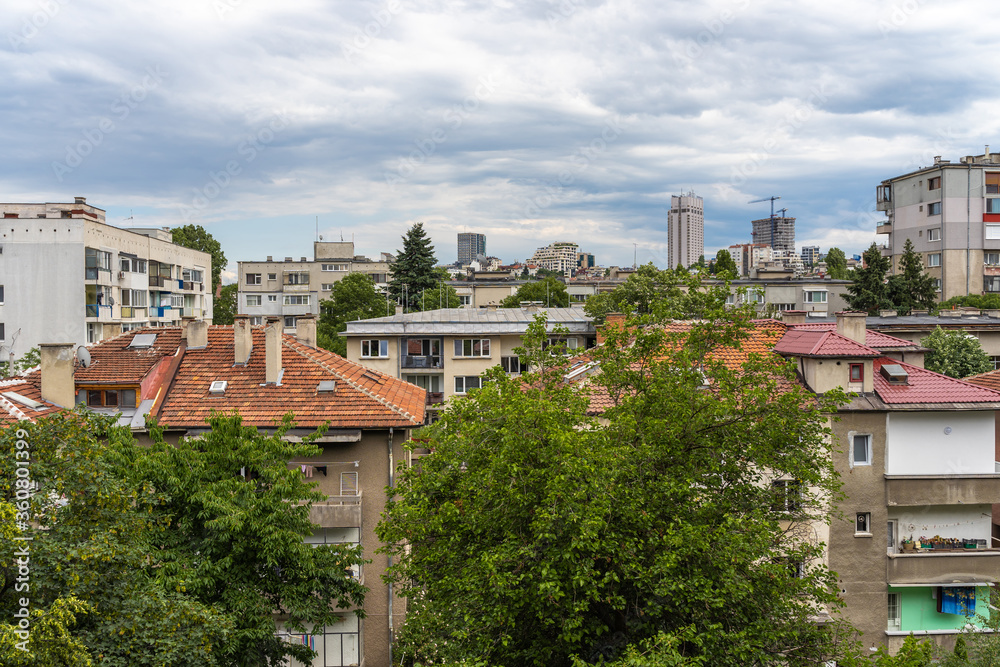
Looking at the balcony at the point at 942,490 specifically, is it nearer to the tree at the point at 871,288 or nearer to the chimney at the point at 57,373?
the chimney at the point at 57,373

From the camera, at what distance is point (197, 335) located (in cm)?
2702

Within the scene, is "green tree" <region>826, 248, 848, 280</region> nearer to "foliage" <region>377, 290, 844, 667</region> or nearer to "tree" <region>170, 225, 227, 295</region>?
"tree" <region>170, 225, 227, 295</region>

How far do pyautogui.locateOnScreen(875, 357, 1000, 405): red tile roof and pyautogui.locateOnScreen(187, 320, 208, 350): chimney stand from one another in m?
24.0

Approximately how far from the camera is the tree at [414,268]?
86688mm

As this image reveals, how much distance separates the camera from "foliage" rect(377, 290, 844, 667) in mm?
13133

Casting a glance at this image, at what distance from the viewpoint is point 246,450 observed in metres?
17.2

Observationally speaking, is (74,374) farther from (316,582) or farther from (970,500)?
(970,500)

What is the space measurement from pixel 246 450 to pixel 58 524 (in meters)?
5.61

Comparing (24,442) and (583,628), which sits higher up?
(24,442)

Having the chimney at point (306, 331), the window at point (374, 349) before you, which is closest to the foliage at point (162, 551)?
the chimney at point (306, 331)

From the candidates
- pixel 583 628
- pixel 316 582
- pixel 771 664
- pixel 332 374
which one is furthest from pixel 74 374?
pixel 771 664

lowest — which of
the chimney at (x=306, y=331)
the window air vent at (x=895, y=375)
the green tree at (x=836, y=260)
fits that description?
the window air vent at (x=895, y=375)

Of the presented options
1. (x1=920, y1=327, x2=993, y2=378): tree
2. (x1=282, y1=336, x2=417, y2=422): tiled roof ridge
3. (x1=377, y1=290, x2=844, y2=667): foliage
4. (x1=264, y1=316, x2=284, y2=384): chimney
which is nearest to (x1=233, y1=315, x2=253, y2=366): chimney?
(x1=264, y1=316, x2=284, y2=384): chimney

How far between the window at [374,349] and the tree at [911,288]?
49.5m
